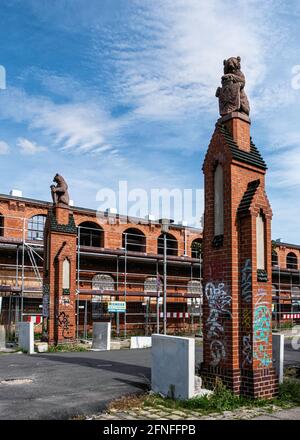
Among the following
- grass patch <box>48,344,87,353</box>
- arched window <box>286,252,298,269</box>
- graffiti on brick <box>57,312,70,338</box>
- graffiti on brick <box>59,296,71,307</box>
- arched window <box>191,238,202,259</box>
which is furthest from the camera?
arched window <box>286,252,298,269</box>

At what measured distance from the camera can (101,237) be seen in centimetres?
2847

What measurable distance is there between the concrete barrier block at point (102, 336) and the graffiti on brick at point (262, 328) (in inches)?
419

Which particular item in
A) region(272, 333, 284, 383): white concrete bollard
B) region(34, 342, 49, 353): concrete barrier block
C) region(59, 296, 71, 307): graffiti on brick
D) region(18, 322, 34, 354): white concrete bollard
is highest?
region(59, 296, 71, 307): graffiti on brick

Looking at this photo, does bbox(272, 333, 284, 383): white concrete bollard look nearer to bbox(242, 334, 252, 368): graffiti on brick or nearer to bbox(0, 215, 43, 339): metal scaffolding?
bbox(242, 334, 252, 368): graffiti on brick

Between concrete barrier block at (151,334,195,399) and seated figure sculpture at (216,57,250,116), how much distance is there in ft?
14.1

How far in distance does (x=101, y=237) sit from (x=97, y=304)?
14.1ft

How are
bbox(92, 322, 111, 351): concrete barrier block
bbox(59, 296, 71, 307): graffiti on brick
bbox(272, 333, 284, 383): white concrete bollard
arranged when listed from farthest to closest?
bbox(59, 296, 71, 307): graffiti on brick → bbox(92, 322, 111, 351): concrete barrier block → bbox(272, 333, 284, 383): white concrete bollard

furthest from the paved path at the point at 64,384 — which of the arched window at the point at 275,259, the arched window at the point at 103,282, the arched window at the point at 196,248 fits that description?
the arched window at the point at 275,259

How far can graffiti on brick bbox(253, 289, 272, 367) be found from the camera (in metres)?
7.98

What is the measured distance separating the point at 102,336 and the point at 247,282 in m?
11.4

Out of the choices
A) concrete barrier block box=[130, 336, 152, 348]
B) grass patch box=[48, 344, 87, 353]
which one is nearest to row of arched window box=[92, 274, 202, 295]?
concrete barrier block box=[130, 336, 152, 348]

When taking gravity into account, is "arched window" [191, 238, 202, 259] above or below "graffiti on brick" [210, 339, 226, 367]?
above
